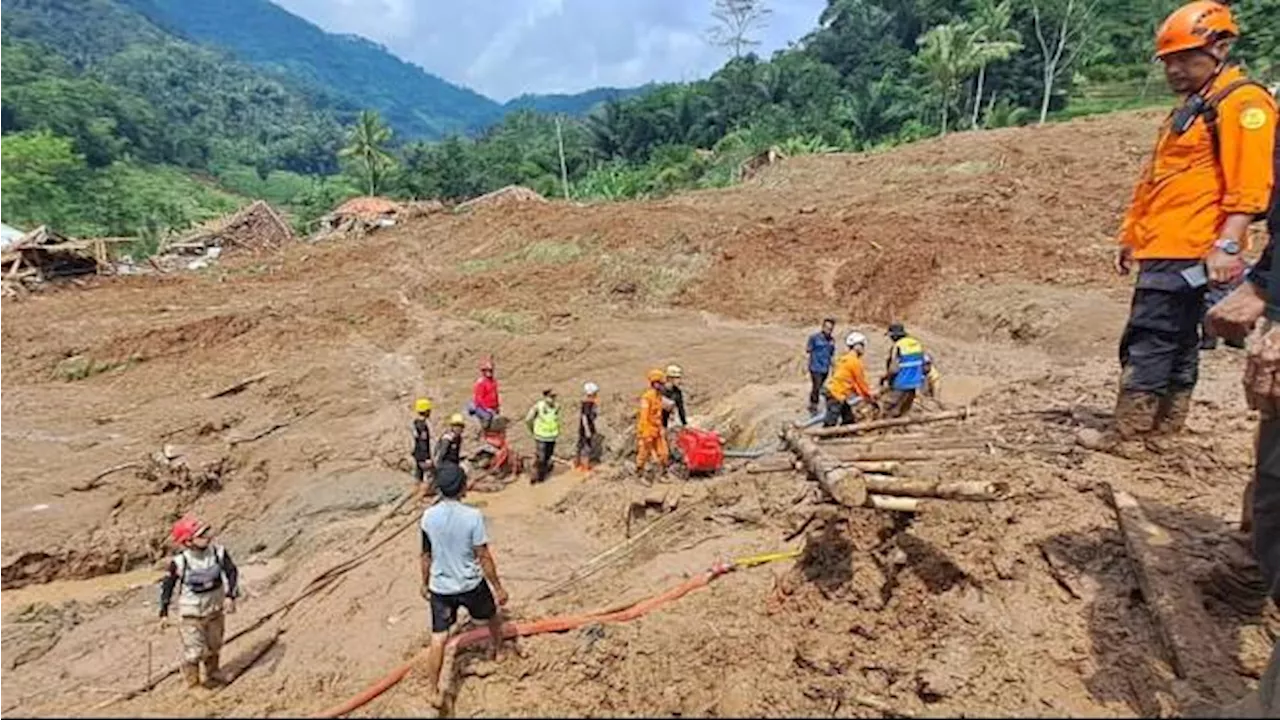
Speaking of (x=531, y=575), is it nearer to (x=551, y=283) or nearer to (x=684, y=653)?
(x=684, y=653)

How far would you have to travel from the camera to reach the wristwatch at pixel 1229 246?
4.14 m

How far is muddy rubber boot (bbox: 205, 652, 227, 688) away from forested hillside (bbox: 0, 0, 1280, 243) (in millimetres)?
31016

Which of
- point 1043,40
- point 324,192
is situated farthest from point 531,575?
point 324,192

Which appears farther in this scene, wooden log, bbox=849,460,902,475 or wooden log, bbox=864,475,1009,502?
wooden log, bbox=849,460,902,475

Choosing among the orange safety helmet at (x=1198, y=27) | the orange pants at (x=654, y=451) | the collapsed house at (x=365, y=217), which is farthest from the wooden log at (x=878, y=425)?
the collapsed house at (x=365, y=217)

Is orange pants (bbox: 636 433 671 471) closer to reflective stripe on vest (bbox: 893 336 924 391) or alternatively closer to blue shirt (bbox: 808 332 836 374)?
blue shirt (bbox: 808 332 836 374)

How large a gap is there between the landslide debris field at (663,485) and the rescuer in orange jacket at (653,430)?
409mm

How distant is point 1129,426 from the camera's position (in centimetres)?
512

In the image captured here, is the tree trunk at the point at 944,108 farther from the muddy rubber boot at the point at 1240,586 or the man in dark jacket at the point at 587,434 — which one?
the muddy rubber boot at the point at 1240,586

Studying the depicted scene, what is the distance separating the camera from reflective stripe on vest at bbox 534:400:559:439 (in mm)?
11648

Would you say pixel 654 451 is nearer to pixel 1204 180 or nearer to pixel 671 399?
pixel 671 399

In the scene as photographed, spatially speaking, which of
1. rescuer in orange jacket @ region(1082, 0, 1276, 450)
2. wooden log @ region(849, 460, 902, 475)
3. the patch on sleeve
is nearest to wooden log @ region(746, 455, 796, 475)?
wooden log @ region(849, 460, 902, 475)

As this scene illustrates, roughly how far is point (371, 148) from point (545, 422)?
40.7 meters

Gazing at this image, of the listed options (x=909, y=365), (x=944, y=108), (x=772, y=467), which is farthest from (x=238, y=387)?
(x=944, y=108)
